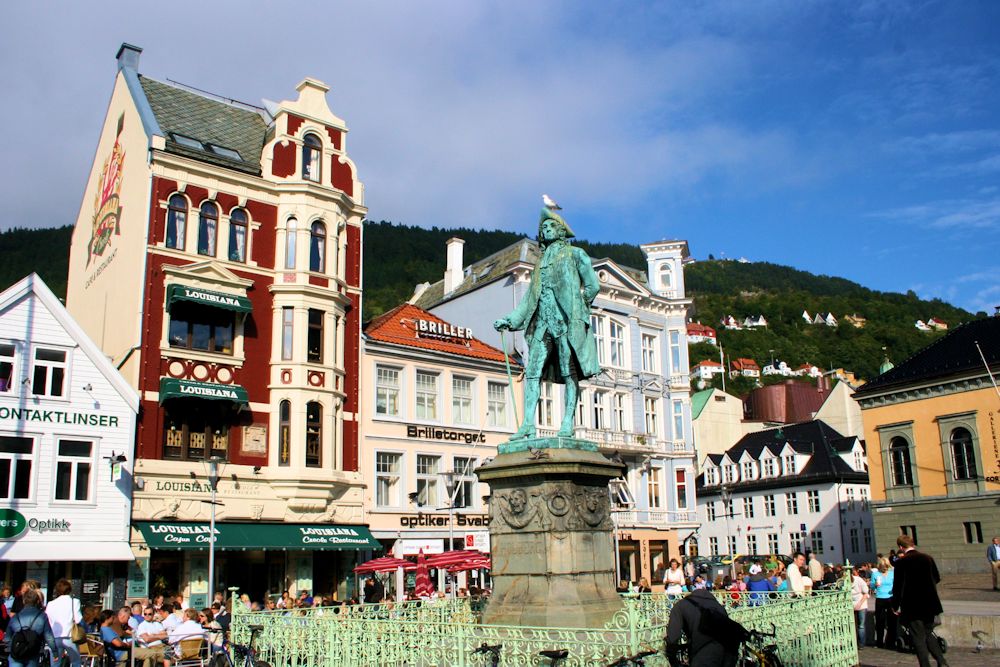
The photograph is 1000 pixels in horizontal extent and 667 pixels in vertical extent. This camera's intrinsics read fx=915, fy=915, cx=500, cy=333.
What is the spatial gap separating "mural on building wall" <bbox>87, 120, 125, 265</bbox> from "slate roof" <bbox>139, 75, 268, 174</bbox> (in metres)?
1.93

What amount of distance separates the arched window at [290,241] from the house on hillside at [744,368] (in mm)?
121240

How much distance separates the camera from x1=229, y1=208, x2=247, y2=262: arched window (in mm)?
32312

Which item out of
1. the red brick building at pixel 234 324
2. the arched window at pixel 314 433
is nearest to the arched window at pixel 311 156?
the red brick building at pixel 234 324

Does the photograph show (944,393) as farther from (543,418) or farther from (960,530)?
(543,418)

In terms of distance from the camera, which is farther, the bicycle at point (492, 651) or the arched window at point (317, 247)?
the arched window at point (317, 247)

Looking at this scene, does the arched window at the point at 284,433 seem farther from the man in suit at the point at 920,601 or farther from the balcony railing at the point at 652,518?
the man in suit at the point at 920,601

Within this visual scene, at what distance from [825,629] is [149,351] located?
916 inches

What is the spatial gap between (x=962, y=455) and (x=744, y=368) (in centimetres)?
10700

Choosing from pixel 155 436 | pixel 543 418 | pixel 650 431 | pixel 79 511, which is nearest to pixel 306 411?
pixel 155 436

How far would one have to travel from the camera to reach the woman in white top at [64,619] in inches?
514

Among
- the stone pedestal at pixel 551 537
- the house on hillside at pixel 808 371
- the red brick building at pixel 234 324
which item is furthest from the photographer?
the house on hillside at pixel 808 371

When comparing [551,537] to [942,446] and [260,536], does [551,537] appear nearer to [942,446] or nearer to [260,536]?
[260,536]

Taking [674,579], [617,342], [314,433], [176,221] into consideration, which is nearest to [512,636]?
[674,579]

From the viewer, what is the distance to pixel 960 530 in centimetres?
4200
